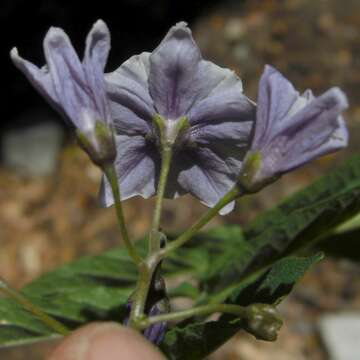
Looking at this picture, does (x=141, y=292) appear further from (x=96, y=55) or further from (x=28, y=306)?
(x=96, y=55)

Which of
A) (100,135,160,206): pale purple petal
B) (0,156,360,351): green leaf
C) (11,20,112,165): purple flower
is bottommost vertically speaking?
(0,156,360,351): green leaf

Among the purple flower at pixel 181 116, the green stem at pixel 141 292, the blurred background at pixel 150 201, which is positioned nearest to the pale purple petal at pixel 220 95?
the purple flower at pixel 181 116

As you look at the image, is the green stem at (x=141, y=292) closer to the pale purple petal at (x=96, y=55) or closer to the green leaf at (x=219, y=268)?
the green leaf at (x=219, y=268)

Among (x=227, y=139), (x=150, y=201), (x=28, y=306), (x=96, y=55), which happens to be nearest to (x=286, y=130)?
(x=227, y=139)

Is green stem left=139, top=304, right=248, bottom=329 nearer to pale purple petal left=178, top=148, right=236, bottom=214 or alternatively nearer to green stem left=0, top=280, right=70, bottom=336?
green stem left=0, top=280, right=70, bottom=336

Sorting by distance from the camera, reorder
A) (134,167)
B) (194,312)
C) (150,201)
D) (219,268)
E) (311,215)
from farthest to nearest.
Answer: (150,201)
(219,268)
(311,215)
(134,167)
(194,312)

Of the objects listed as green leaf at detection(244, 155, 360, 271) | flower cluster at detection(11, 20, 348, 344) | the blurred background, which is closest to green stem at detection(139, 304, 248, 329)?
flower cluster at detection(11, 20, 348, 344)
